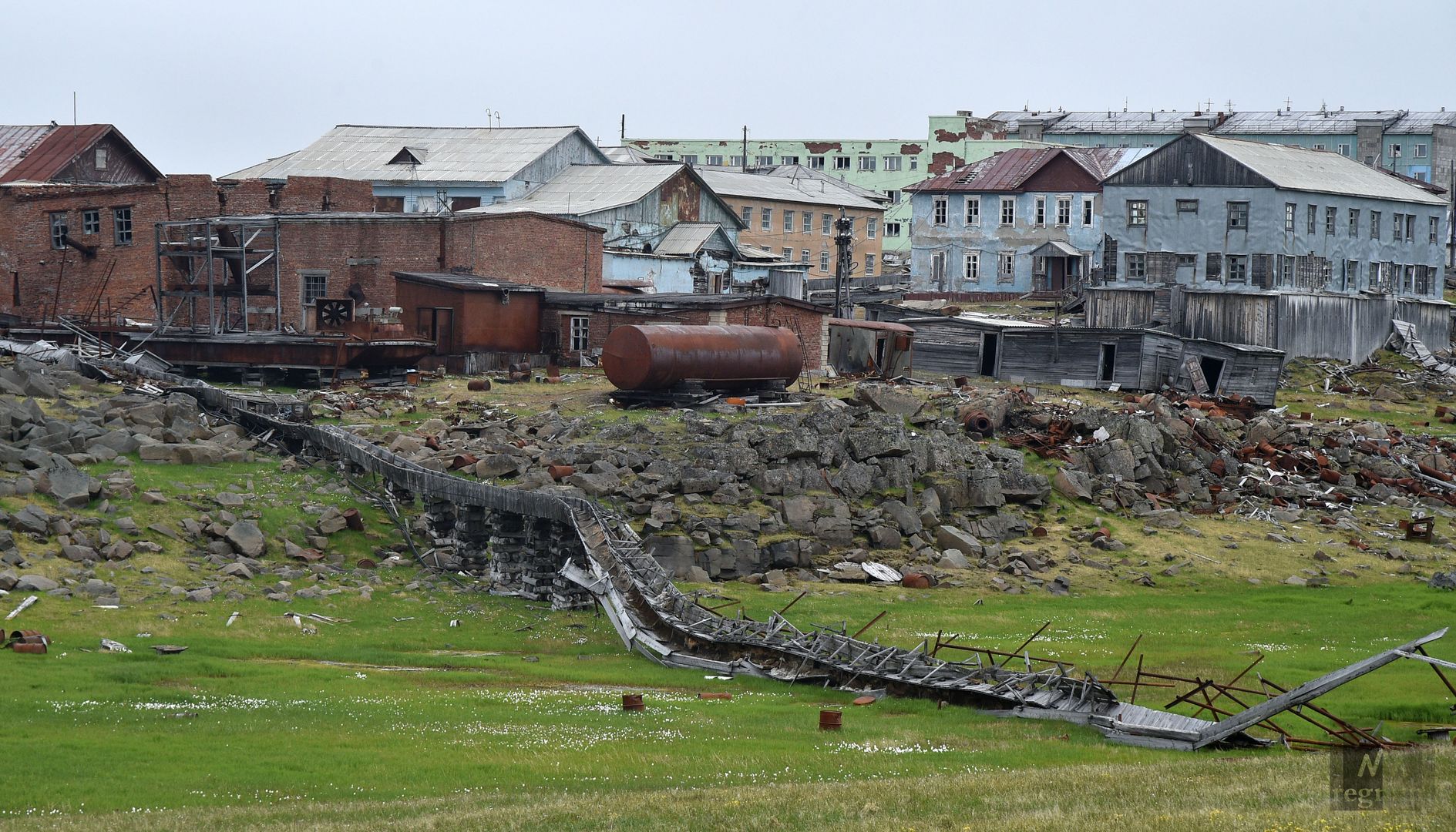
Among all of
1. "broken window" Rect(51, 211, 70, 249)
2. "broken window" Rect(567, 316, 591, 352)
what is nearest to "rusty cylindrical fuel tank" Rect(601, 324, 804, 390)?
"broken window" Rect(567, 316, 591, 352)

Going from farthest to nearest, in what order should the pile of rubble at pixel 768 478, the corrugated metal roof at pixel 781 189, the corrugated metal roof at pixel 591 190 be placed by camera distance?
the corrugated metal roof at pixel 781 189
the corrugated metal roof at pixel 591 190
the pile of rubble at pixel 768 478

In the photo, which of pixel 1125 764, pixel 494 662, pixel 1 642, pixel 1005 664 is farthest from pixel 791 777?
pixel 1 642

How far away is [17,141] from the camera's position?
7231cm

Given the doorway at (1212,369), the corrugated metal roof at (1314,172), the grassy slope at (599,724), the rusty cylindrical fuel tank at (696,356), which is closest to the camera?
the grassy slope at (599,724)

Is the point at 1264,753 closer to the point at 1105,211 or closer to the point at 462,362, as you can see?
the point at 462,362

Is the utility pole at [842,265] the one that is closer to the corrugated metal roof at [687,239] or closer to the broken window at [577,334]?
the broken window at [577,334]

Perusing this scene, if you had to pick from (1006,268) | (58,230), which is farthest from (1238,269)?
(58,230)

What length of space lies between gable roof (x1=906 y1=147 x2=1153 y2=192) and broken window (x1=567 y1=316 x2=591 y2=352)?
29.9 meters

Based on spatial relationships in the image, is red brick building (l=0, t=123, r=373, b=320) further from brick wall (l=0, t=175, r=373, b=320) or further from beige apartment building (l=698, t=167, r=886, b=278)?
beige apartment building (l=698, t=167, r=886, b=278)

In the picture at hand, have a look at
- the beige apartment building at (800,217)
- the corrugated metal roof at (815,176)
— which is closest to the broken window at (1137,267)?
the beige apartment building at (800,217)

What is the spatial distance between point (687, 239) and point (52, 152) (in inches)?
1099

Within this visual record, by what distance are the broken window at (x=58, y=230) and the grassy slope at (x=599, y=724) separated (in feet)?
112

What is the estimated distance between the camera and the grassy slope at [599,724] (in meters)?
15.6

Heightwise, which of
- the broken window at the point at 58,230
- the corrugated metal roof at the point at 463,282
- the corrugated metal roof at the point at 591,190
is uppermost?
the corrugated metal roof at the point at 591,190
